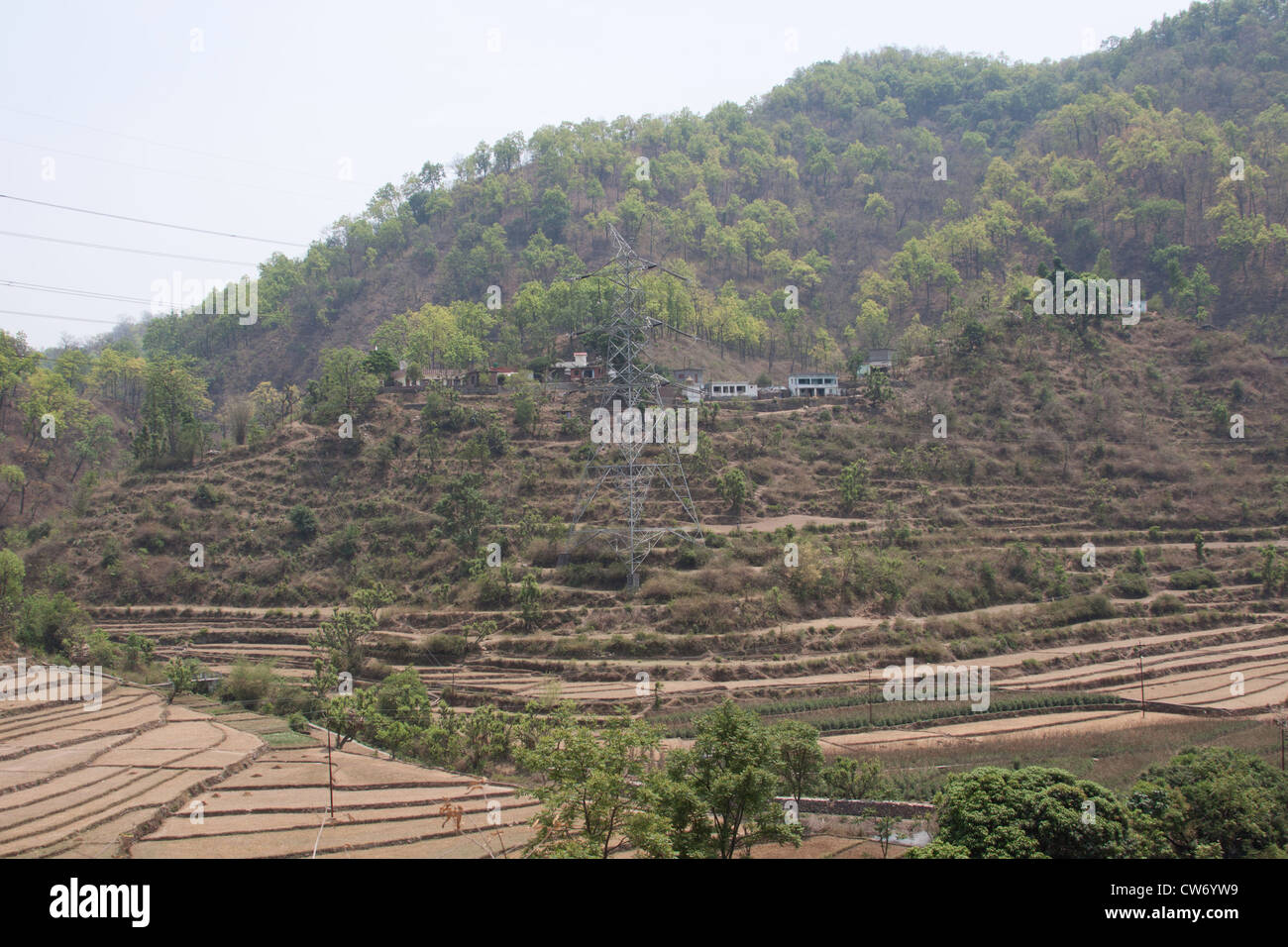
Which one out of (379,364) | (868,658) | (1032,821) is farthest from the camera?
(379,364)

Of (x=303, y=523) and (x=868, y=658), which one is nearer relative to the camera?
(x=868, y=658)

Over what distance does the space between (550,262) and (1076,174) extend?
45049mm

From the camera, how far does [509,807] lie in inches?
778

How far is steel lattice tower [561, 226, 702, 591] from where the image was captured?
118 feet

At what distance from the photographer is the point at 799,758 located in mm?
20156

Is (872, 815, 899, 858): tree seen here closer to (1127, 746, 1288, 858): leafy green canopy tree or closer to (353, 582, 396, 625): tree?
(1127, 746, 1288, 858): leafy green canopy tree

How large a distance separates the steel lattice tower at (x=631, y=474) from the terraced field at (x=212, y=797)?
49.7 ft

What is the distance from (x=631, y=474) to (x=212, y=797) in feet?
66.7

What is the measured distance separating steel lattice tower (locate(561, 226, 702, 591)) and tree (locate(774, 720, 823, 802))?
48.8 feet

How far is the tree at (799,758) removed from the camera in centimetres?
1998

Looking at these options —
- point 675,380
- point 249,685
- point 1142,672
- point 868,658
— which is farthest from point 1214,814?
point 675,380

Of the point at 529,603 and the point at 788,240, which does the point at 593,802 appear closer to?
the point at 529,603
